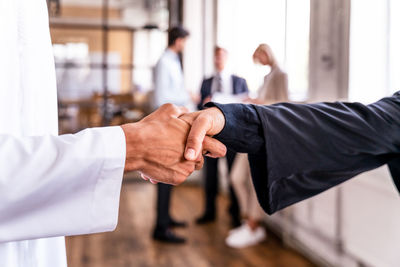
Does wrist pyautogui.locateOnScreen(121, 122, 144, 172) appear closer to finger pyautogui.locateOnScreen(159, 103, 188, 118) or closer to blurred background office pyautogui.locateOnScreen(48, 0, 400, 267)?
finger pyautogui.locateOnScreen(159, 103, 188, 118)

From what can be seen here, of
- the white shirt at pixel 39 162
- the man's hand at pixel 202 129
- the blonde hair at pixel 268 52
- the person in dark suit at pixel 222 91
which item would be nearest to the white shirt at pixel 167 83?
the person in dark suit at pixel 222 91

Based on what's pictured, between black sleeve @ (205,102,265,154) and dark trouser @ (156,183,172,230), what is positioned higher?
black sleeve @ (205,102,265,154)

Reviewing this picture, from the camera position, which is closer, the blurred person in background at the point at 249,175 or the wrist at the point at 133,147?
the wrist at the point at 133,147

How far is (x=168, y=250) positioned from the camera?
312cm

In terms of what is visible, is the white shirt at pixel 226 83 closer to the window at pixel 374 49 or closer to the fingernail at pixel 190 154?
the window at pixel 374 49

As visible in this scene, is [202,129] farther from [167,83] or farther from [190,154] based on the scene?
[167,83]

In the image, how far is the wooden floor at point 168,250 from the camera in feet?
9.44

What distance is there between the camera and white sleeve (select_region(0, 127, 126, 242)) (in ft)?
2.57

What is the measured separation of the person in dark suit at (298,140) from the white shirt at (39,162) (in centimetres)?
33

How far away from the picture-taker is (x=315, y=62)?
2.86 m

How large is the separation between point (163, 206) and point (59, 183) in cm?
260

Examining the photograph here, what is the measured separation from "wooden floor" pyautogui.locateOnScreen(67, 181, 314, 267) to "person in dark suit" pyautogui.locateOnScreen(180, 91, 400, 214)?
1.79m

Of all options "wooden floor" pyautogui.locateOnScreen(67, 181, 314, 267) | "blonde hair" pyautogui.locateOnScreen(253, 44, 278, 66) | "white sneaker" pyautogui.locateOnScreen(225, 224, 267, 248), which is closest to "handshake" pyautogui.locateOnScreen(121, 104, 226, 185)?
"wooden floor" pyautogui.locateOnScreen(67, 181, 314, 267)

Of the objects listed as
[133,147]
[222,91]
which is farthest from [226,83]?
[133,147]
